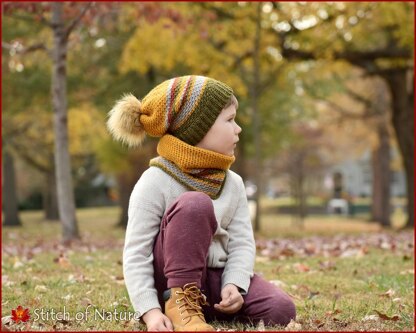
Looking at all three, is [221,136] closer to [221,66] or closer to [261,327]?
[261,327]

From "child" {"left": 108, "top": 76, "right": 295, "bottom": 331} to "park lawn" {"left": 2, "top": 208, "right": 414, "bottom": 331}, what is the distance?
165 millimetres

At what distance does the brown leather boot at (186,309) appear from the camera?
277cm

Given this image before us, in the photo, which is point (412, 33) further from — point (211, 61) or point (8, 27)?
Answer: point (8, 27)

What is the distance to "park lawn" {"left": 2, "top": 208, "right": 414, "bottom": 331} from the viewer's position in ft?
10.3

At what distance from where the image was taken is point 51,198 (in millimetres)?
25594

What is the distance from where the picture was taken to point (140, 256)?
9.98ft

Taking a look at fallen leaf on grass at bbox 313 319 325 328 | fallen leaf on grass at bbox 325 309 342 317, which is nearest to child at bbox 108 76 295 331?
fallen leaf on grass at bbox 313 319 325 328

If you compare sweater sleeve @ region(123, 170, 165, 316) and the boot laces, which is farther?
sweater sleeve @ region(123, 170, 165, 316)

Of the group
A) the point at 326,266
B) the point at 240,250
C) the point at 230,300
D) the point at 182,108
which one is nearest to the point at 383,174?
the point at 326,266

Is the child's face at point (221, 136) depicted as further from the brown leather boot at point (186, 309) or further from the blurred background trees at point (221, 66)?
the blurred background trees at point (221, 66)

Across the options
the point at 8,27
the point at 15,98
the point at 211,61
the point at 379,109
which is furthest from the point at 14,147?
the point at 379,109

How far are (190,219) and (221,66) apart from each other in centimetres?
1107

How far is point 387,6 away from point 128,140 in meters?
9.87

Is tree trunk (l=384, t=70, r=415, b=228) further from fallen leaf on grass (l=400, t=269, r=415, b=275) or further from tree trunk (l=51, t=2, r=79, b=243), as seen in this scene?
fallen leaf on grass (l=400, t=269, r=415, b=275)
